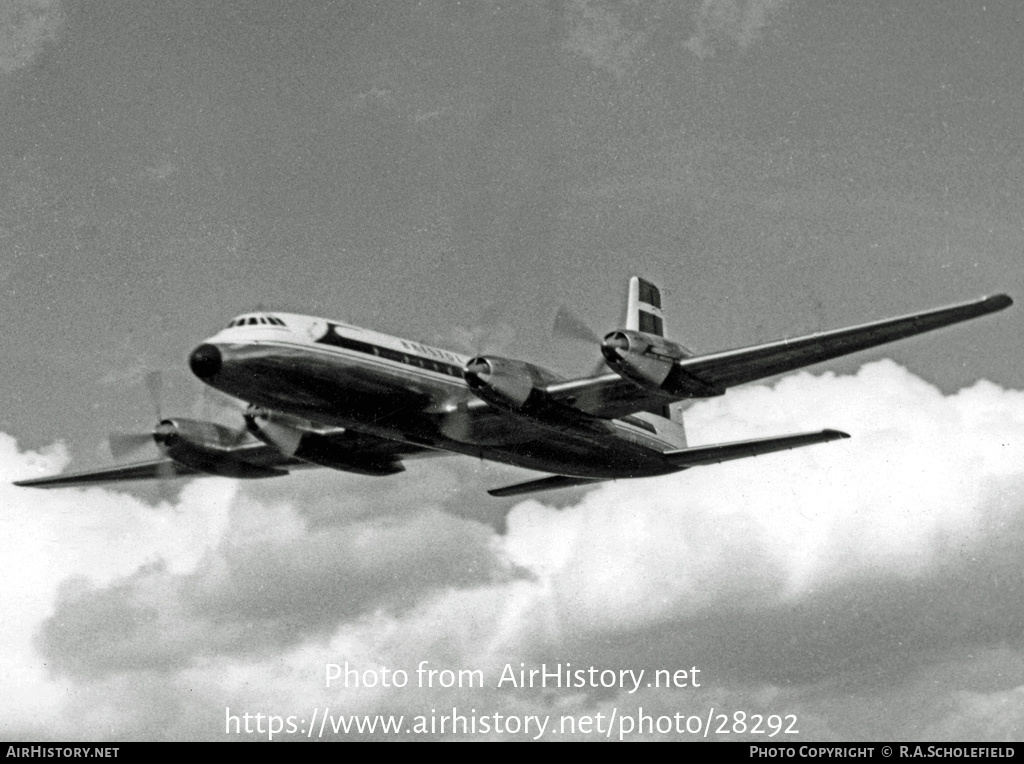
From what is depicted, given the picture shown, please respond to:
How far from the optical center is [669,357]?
28047 millimetres

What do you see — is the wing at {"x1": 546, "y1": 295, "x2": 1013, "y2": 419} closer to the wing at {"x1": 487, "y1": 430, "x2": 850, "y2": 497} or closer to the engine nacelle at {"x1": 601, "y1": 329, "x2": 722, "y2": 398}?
the engine nacelle at {"x1": 601, "y1": 329, "x2": 722, "y2": 398}

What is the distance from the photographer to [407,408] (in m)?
29.5

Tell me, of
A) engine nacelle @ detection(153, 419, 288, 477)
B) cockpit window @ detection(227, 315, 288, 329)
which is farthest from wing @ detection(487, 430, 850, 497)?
cockpit window @ detection(227, 315, 288, 329)

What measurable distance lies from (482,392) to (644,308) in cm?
1103

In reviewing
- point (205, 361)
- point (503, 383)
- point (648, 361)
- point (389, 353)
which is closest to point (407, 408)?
point (389, 353)

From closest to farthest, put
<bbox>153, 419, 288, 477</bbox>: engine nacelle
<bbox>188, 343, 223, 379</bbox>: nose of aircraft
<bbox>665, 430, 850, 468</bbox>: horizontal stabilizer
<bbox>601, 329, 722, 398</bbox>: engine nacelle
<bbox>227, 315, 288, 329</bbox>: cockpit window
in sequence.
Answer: <bbox>188, 343, 223, 379</bbox>: nose of aircraft
<bbox>601, 329, 722, 398</bbox>: engine nacelle
<bbox>227, 315, 288, 329</bbox>: cockpit window
<bbox>665, 430, 850, 468</bbox>: horizontal stabilizer
<bbox>153, 419, 288, 477</bbox>: engine nacelle

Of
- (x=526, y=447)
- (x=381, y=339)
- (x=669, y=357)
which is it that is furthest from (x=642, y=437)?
(x=381, y=339)

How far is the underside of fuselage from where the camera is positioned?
91.5ft

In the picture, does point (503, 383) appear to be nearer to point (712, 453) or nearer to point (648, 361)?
point (648, 361)

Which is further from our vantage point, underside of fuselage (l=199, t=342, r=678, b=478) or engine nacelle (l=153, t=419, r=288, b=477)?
engine nacelle (l=153, t=419, r=288, b=477)

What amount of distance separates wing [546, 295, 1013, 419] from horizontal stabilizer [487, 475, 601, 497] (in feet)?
17.6
